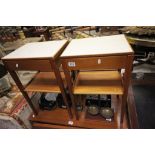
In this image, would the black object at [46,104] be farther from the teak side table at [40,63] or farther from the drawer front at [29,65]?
the drawer front at [29,65]

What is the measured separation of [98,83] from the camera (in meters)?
1.20

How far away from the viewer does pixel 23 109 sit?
150 cm

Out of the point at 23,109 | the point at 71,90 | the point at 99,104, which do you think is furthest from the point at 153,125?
the point at 23,109

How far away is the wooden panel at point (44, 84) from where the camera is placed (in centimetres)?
123

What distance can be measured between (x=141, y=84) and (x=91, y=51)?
149cm

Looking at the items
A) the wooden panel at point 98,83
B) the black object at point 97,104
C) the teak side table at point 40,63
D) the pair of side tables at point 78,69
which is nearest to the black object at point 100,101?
the black object at point 97,104

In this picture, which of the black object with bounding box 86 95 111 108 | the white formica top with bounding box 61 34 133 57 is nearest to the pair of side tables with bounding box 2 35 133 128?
the white formica top with bounding box 61 34 133 57

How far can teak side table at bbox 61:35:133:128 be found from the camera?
34.2 inches

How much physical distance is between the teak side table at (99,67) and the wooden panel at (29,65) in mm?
138

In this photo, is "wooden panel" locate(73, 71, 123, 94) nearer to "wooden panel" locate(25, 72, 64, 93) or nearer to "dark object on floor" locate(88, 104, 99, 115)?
"wooden panel" locate(25, 72, 64, 93)

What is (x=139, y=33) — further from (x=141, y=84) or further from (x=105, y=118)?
(x=105, y=118)

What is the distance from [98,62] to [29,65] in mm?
552

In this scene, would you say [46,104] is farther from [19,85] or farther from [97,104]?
[97,104]

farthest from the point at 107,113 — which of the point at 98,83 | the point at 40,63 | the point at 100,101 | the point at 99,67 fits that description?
the point at 40,63
